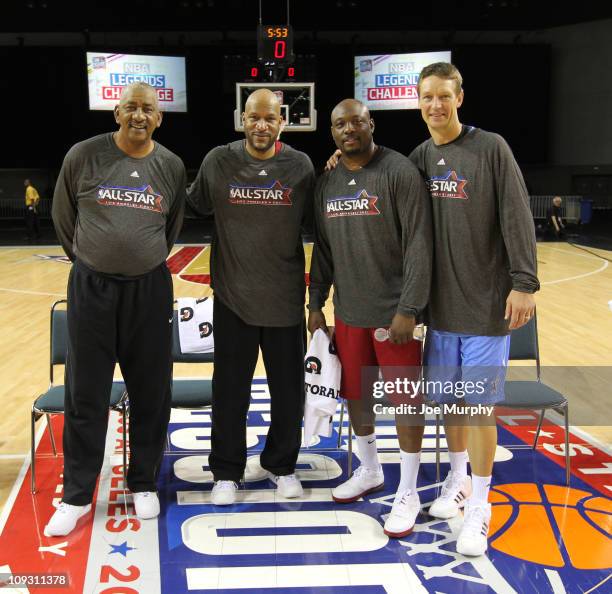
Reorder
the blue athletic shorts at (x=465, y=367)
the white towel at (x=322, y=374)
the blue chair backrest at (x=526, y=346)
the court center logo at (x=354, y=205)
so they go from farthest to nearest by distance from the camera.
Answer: the blue chair backrest at (x=526, y=346) → the white towel at (x=322, y=374) → the court center logo at (x=354, y=205) → the blue athletic shorts at (x=465, y=367)

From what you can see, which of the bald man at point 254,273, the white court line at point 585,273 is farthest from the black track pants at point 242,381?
the white court line at point 585,273

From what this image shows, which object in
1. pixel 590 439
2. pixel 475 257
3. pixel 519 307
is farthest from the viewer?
pixel 590 439

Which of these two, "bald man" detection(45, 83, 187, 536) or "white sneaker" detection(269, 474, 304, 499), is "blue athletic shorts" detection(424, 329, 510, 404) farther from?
"bald man" detection(45, 83, 187, 536)

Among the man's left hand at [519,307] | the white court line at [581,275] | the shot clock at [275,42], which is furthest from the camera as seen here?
the shot clock at [275,42]

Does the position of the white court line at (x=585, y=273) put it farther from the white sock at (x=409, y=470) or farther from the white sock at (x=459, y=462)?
the white sock at (x=409, y=470)

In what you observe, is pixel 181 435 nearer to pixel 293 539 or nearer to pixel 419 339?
pixel 293 539

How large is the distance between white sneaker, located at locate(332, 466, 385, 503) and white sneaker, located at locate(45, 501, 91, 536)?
121 cm

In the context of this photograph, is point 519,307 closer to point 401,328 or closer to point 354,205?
point 401,328

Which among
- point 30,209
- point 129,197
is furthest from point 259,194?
point 30,209

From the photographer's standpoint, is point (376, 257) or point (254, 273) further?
point (254, 273)

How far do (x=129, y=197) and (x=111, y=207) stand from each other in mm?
90

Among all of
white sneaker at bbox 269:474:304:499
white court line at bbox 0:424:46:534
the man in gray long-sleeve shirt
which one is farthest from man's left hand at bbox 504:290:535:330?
white court line at bbox 0:424:46:534

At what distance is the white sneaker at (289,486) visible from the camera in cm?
348

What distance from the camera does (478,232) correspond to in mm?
2900
